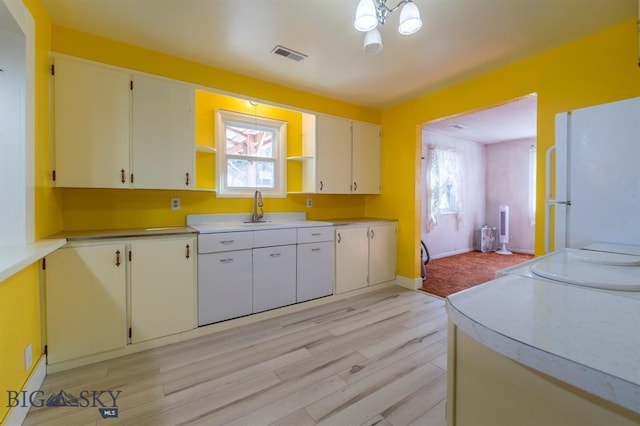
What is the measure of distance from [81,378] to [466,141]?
706cm

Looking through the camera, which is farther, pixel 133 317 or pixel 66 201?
pixel 66 201

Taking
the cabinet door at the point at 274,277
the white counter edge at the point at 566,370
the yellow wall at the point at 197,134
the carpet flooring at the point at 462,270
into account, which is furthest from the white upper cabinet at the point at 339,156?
the white counter edge at the point at 566,370

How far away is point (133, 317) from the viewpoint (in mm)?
2121

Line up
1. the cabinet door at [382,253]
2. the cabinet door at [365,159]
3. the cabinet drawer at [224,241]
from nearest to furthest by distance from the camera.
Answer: the cabinet drawer at [224,241], the cabinet door at [382,253], the cabinet door at [365,159]

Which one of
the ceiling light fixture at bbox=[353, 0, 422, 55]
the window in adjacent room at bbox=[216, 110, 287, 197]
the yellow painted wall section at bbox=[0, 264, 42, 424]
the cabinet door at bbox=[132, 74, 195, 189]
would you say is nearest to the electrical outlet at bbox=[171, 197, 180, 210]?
the cabinet door at bbox=[132, 74, 195, 189]

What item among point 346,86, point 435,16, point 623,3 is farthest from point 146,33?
point 623,3

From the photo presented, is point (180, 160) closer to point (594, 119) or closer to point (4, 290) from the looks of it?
point (4, 290)

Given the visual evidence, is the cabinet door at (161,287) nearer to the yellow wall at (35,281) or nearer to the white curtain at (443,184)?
the yellow wall at (35,281)

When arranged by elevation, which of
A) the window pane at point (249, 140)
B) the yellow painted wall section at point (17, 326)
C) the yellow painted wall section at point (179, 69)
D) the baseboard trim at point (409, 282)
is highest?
the yellow painted wall section at point (179, 69)

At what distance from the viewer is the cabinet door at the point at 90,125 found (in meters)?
2.03

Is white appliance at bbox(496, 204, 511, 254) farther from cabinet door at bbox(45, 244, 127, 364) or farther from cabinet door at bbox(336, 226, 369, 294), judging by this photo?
cabinet door at bbox(45, 244, 127, 364)

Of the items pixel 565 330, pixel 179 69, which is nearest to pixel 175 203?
pixel 179 69

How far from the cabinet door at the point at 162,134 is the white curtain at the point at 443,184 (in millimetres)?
4400

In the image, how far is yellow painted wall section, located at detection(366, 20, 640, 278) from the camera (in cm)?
205
